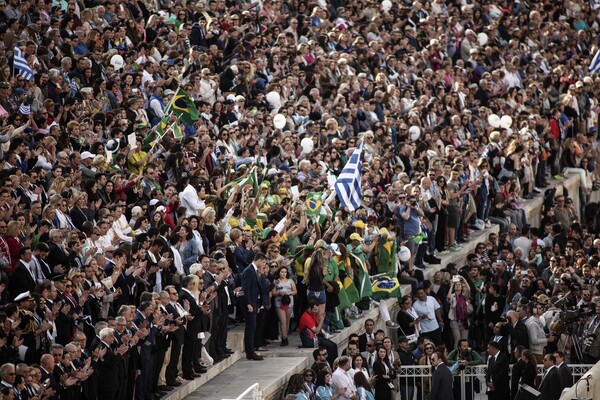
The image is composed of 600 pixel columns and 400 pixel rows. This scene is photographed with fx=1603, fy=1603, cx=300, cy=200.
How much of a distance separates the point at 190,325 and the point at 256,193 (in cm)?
443

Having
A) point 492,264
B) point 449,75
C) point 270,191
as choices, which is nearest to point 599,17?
point 449,75

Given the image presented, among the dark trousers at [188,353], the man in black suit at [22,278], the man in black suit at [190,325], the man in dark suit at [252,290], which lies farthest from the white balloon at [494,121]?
the man in black suit at [22,278]

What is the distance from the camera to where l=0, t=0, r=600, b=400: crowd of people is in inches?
797

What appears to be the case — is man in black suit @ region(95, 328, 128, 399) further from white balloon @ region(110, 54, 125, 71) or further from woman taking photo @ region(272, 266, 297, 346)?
white balloon @ region(110, 54, 125, 71)

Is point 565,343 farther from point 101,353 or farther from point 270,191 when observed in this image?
point 101,353

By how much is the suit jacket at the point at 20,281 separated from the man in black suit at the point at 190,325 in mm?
2231

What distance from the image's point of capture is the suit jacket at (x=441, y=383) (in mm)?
22750

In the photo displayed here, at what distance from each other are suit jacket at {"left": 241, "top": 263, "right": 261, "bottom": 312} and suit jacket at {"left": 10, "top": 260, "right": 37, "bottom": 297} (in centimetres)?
369

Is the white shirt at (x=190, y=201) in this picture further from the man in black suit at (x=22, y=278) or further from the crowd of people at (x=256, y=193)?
the man in black suit at (x=22, y=278)

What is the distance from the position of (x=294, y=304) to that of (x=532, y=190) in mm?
12448

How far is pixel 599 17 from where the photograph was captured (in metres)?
44.9

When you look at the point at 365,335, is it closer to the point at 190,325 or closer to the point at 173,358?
the point at 190,325

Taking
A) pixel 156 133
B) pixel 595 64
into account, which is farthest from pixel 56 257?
pixel 595 64

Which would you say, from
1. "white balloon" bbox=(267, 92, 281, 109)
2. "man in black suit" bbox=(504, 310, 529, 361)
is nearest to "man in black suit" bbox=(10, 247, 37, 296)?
"man in black suit" bbox=(504, 310, 529, 361)
